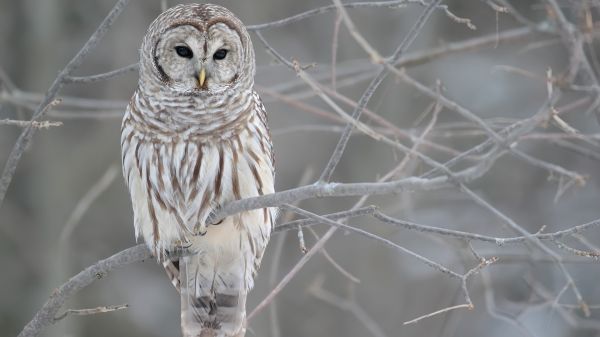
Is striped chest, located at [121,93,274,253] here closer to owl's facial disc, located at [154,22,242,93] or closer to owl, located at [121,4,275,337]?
owl, located at [121,4,275,337]

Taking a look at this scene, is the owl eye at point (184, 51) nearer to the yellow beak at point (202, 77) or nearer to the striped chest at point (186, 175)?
the yellow beak at point (202, 77)

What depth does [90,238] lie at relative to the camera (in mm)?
11195

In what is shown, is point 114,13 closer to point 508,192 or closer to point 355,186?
point 355,186

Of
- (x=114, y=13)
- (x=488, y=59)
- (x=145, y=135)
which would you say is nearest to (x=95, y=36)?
(x=114, y=13)

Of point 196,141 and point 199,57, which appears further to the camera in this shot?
point 199,57

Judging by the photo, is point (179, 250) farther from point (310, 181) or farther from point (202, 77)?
point (310, 181)

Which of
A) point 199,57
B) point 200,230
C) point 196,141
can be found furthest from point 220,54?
point 200,230

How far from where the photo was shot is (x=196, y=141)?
5180 mm

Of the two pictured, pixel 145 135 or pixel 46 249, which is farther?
pixel 46 249

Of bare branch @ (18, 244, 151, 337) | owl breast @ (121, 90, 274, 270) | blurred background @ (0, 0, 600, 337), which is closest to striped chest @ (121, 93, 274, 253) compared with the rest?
owl breast @ (121, 90, 274, 270)

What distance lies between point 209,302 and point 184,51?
4.81 ft

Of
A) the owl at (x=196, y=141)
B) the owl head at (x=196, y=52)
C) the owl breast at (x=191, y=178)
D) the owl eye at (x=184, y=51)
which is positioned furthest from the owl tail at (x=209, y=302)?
the owl eye at (x=184, y=51)

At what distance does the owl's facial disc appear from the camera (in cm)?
531

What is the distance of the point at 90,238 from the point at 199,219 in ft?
20.6
